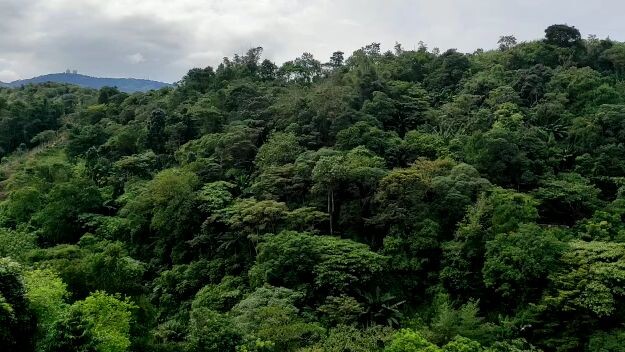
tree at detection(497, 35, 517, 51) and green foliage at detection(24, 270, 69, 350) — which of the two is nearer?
green foliage at detection(24, 270, 69, 350)

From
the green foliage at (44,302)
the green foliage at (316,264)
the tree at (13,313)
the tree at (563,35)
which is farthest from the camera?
the tree at (563,35)

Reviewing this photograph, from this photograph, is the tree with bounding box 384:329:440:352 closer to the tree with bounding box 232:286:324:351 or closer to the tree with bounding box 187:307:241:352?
the tree with bounding box 232:286:324:351

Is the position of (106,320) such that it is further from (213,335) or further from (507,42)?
(507,42)

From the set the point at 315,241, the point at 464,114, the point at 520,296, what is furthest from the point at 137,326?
the point at 464,114

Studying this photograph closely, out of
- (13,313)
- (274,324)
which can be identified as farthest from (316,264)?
(13,313)

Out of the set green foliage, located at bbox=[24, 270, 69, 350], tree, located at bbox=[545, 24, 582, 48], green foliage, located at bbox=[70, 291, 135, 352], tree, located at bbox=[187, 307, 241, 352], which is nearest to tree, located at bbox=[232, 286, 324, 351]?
tree, located at bbox=[187, 307, 241, 352]

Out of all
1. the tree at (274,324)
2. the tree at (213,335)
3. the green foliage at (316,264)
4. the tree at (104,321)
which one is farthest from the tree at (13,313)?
the green foliage at (316,264)

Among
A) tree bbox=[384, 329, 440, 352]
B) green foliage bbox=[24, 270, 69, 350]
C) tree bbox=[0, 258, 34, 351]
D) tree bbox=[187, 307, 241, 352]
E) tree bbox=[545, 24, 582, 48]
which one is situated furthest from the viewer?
tree bbox=[545, 24, 582, 48]

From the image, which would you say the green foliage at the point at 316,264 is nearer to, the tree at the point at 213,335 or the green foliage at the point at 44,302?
the tree at the point at 213,335
